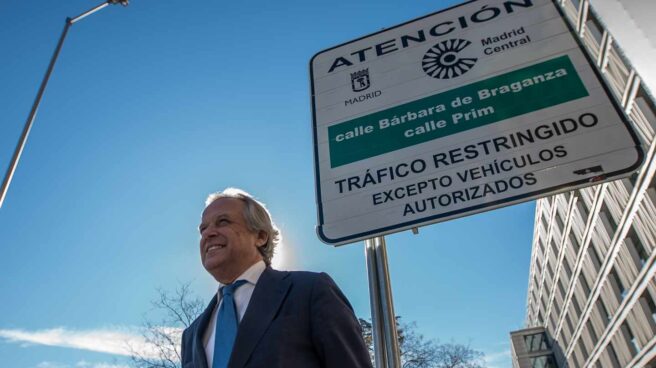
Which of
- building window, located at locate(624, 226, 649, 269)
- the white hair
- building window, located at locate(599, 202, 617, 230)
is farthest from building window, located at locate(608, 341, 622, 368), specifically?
the white hair

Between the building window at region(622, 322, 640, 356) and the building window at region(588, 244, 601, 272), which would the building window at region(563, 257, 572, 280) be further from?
the building window at region(622, 322, 640, 356)

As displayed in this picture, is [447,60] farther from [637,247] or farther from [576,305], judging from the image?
[576,305]

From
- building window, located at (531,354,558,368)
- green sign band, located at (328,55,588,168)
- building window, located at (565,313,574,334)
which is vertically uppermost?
building window, located at (565,313,574,334)

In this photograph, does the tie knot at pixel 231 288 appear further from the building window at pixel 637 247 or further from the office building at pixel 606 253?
the building window at pixel 637 247

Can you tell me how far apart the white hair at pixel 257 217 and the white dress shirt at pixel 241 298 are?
25 centimetres

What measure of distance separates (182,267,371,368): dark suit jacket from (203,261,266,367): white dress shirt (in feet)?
0.12

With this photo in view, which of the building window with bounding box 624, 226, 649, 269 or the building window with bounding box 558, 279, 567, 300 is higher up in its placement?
the building window with bounding box 558, 279, 567, 300

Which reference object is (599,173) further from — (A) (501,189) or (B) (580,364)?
(B) (580,364)

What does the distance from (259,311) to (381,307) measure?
18.6 inches

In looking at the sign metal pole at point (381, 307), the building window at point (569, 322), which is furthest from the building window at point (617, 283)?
the sign metal pole at point (381, 307)

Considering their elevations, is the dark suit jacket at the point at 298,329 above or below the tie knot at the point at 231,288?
below

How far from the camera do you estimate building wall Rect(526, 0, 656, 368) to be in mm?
18703

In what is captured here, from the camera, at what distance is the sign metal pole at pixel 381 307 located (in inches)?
48.7

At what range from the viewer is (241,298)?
1.74m
